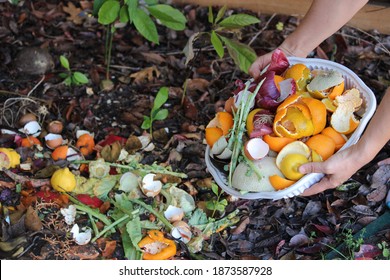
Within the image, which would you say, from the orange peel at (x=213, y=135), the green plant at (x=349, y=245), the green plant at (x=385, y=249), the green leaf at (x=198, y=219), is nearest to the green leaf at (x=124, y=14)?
the orange peel at (x=213, y=135)

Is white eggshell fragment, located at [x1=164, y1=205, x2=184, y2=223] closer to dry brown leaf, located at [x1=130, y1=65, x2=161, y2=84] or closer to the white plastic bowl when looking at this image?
the white plastic bowl

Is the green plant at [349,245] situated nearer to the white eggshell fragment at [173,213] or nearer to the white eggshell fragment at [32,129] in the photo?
the white eggshell fragment at [173,213]

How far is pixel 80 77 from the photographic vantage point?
99.8 inches

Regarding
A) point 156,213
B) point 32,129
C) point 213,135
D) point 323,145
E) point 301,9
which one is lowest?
point 32,129

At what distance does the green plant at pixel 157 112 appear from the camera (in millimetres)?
2340

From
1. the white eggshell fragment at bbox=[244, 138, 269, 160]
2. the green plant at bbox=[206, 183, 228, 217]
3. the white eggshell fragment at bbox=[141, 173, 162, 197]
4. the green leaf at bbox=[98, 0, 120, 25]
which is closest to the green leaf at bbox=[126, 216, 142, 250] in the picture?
the white eggshell fragment at bbox=[141, 173, 162, 197]

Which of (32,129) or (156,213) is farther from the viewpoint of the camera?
(32,129)

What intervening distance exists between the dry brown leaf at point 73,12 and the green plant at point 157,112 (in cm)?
72

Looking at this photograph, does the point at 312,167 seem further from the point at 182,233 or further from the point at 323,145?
the point at 182,233

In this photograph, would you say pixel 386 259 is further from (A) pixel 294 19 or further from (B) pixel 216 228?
(A) pixel 294 19

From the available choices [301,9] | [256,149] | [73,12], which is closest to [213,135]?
[256,149]

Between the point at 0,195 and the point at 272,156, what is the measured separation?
0.90 m

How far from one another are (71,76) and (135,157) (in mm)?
520
